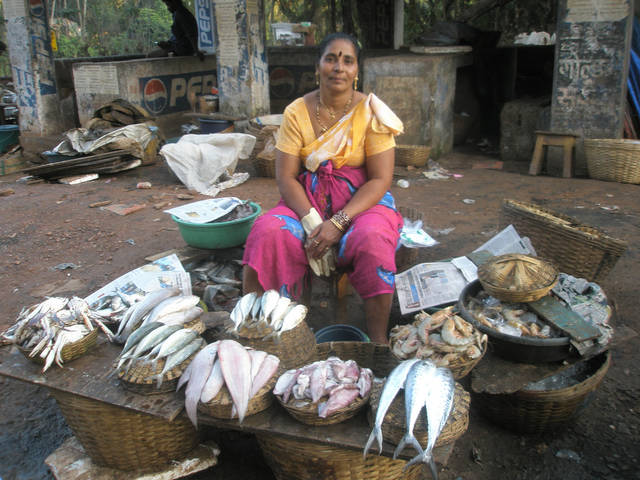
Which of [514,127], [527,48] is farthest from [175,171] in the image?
[527,48]

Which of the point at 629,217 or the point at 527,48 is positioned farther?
the point at 527,48

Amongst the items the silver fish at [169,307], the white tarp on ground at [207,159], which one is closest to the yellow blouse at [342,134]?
the silver fish at [169,307]

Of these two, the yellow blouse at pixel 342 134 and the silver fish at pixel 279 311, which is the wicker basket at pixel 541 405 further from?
the yellow blouse at pixel 342 134

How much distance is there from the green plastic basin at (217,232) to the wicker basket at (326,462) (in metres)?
1.79

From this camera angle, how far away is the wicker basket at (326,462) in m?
1.75

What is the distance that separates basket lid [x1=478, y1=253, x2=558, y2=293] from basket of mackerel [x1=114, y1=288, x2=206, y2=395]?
1.30m

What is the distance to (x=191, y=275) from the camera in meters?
3.47

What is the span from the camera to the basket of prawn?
1.92 meters

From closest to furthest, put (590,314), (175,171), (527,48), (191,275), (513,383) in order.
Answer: (513,383), (590,314), (191,275), (175,171), (527,48)

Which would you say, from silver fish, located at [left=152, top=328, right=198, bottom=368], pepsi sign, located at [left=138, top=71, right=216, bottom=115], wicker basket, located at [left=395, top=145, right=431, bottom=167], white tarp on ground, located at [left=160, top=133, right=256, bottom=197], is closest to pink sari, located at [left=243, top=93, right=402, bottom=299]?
silver fish, located at [left=152, top=328, right=198, bottom=368]

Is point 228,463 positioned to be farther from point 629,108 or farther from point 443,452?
point 629,108

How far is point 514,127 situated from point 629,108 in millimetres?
1426

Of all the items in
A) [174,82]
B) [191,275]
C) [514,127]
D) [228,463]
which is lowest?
[228,463]

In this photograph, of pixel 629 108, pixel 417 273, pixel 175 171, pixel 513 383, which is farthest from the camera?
pixel 629 108
